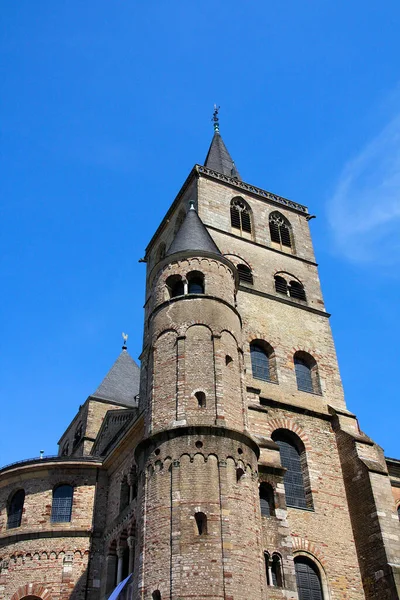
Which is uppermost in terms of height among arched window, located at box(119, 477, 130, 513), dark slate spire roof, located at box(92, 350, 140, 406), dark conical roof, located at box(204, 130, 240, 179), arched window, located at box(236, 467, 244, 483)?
dark conical roof, located at box(204, 130, 240, 179)

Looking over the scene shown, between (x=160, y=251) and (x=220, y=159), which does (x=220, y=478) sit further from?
(x=220, y=159)

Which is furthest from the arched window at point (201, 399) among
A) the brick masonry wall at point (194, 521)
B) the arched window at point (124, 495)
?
the arched window at point (124, 495)

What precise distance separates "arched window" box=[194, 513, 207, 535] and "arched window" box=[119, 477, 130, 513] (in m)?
6.58

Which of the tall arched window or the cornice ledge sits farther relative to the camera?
the cornice ledge

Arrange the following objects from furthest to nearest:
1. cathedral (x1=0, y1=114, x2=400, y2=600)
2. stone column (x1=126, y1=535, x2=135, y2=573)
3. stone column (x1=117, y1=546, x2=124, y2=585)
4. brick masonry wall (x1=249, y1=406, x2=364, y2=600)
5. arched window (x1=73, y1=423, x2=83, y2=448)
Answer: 1. arched window (x1=73, y1=423, x2=83, y2=448)
2. stone column (x1=117, y1=546, x2=124, y2=585)
3. brick masonry wall (x1=249, y1=406, x2=364, y2=600)
4. stone column (x1=126, y1=535, x2=135, y2=573)
5. cathedral (x1=0, y1=114, x2=400, y2=600)

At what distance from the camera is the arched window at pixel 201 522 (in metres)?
16.5

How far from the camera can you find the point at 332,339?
93.1ft

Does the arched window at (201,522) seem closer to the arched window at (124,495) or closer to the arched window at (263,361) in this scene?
the arched window at (124,495)

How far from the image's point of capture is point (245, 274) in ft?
95.2

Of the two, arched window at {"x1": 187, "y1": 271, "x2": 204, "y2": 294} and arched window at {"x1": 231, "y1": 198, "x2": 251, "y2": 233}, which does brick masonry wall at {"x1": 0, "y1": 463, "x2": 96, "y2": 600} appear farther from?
arched window at {"x1": 231, "y1": 198, "x2": 251, "y2": 233}

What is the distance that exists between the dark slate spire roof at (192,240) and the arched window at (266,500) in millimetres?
8928

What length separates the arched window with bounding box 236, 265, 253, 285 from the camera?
94.2 ft

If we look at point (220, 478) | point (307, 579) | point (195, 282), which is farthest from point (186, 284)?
point (307, 579)

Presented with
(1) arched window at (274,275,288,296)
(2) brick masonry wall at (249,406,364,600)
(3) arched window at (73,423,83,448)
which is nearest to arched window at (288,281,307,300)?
(1) arched window at (274,275,288,296)
